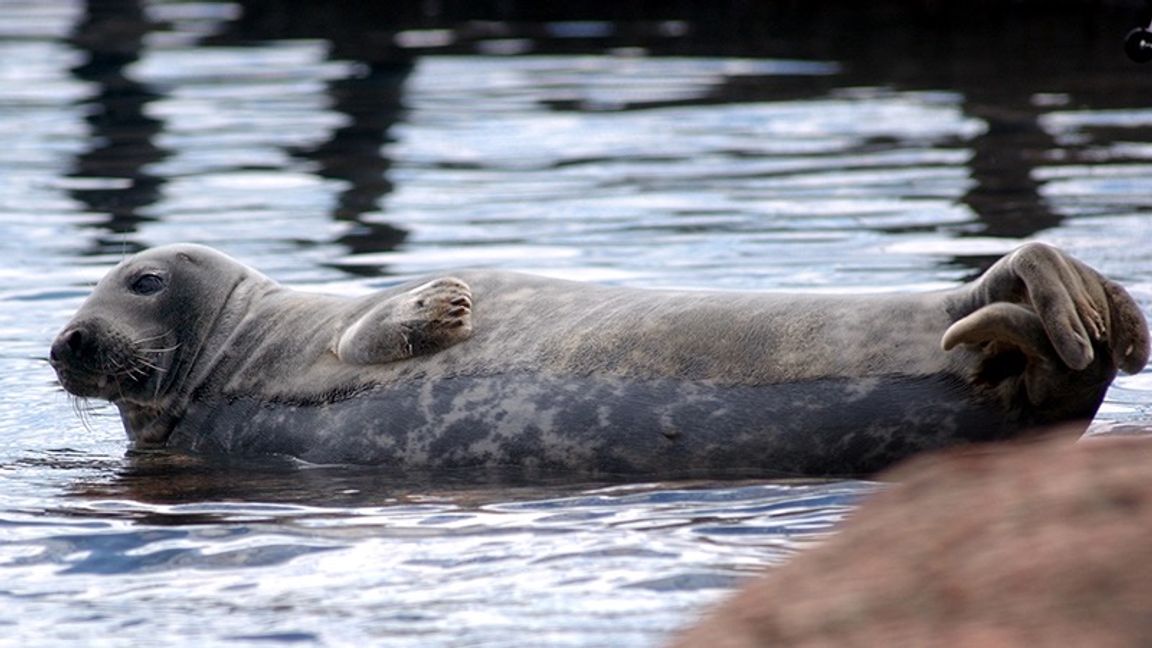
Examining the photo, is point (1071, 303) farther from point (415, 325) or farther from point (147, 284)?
point (147, 284)

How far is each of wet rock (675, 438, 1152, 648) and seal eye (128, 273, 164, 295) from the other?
385 centimetres

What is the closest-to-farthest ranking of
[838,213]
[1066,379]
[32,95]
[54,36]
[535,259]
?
[1066,379] → [535,259] → [838,213] → [32,95] → [54,36]

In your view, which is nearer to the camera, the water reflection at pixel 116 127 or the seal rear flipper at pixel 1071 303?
the seal rear flipper at pixel 1071 303

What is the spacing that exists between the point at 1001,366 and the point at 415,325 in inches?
63.8

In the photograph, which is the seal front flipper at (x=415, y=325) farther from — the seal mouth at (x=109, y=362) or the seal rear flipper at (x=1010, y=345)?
the seal rear flipper at (x=1010, y=345)

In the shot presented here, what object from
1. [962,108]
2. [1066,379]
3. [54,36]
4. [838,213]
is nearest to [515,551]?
[1066,379]

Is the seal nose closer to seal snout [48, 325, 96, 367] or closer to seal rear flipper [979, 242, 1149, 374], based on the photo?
seal snout [48, 325, 96, 367]

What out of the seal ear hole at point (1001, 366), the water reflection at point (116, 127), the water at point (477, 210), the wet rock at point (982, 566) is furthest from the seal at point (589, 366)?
the water reflection at point (116, 127)

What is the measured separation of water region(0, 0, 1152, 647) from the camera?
4305 millimetres

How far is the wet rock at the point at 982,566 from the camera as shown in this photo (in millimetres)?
2303

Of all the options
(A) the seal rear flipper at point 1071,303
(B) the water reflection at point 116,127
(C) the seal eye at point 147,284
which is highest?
(A) the seal rear flipper at point 1071,303

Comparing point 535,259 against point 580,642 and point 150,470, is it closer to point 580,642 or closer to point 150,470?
point 150,470

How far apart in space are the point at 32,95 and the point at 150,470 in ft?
34.7

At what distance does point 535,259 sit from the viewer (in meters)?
9.23
